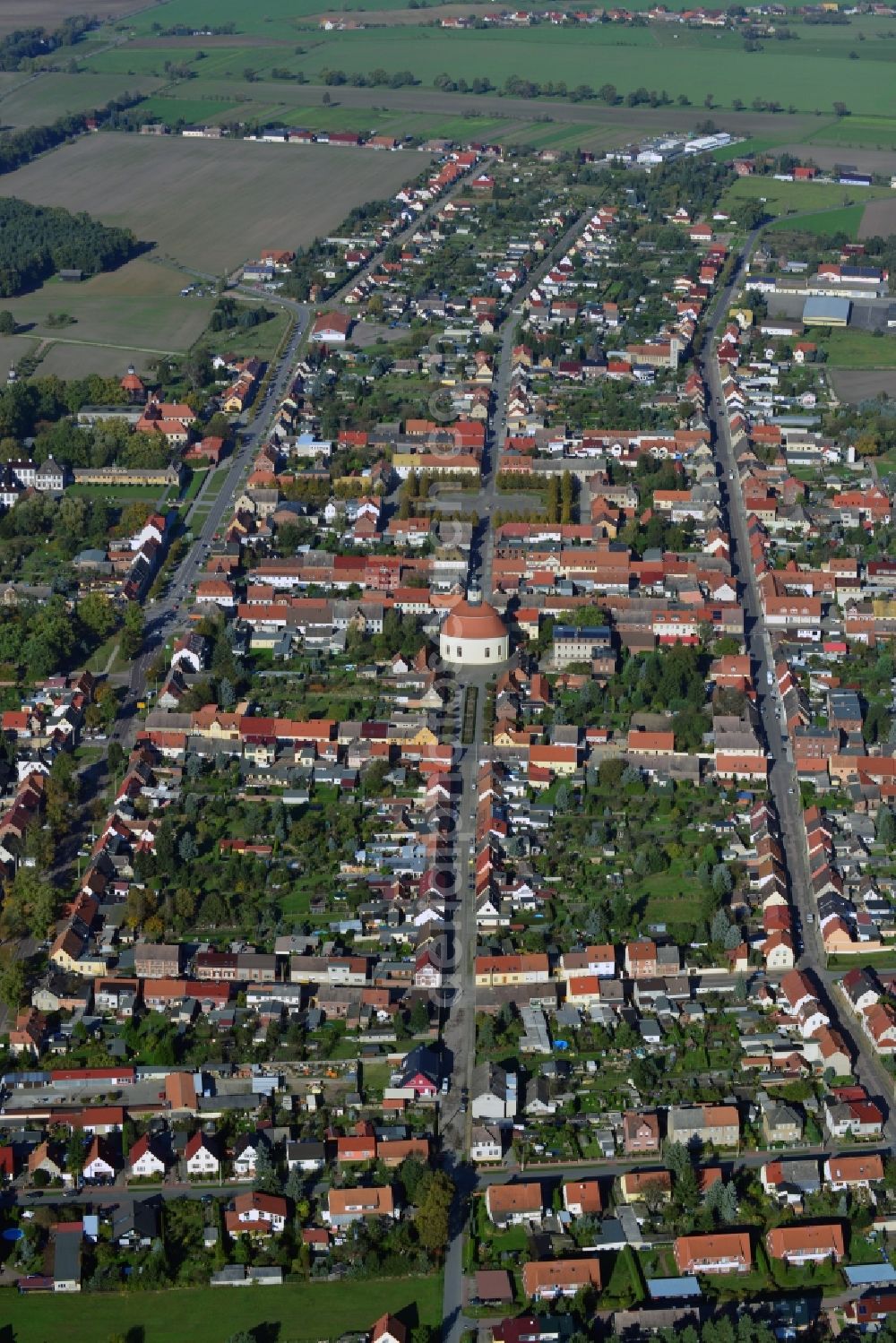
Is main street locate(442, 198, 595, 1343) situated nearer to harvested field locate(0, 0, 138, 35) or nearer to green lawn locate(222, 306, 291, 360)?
green lawn locate(222, 306, 291, 360)

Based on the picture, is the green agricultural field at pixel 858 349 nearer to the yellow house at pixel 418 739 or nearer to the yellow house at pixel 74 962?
the yellow house at pixel 418 739

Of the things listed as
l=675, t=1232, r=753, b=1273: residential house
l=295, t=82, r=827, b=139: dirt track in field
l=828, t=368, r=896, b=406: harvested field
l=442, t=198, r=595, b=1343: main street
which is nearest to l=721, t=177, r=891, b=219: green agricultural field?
l=295, t=82, r=827, b=139: dirt track in field

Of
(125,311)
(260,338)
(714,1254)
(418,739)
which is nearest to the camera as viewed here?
(714,1254)

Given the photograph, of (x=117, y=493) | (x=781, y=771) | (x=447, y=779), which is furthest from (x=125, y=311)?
(x=781, y=771)

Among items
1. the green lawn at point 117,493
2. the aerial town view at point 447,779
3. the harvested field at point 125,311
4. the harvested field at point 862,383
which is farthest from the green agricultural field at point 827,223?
the green lawn at point 117,493

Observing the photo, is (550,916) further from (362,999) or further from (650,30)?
(650,30)

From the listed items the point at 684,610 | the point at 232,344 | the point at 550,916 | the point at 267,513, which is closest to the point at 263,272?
the point at 232,344

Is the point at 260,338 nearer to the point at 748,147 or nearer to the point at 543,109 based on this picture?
the point at 748,147

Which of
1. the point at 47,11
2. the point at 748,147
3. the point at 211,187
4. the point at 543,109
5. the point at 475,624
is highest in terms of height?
the point at 47,11
